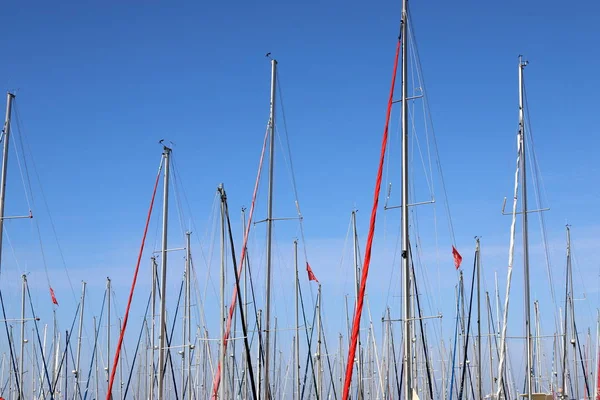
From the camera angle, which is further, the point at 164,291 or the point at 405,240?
the point at 164,291

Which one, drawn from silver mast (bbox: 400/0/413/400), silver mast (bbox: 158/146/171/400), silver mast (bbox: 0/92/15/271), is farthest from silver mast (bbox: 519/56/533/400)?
silver mast (bbox: 0/92/15/271)

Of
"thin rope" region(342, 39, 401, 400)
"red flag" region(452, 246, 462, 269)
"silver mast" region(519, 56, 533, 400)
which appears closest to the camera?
"thin rope" region(342, 39, 401, 400)

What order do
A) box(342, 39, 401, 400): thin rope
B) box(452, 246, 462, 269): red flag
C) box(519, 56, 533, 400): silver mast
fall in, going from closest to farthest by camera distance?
1. box(342, 39, 401, 400): thin rope
2. box(519, 56, 533, 400): silver mast
3. box(452, 246, 462, 269): red flag

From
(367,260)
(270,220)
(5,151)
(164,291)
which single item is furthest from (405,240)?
(5,151)

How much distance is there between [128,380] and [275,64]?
32.3 m

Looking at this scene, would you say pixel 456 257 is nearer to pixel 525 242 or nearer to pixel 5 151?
pixel 525 242

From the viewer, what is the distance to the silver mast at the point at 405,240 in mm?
25922

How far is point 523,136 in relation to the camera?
116 ft

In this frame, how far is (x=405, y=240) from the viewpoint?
1050 inches

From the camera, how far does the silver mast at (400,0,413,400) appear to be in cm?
2592

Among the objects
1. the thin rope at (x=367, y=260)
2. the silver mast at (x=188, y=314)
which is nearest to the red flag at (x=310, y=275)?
the silver mast at (x=188, y=314)

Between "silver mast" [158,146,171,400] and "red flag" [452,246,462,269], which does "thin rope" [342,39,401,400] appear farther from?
"red flag" [452,246,462,269]

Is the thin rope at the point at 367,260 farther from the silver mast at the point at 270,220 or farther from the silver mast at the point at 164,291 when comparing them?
the silver mast at the point at 164,291

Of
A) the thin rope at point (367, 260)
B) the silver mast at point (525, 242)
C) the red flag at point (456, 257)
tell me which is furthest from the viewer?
the red flag at point (456, 257)
